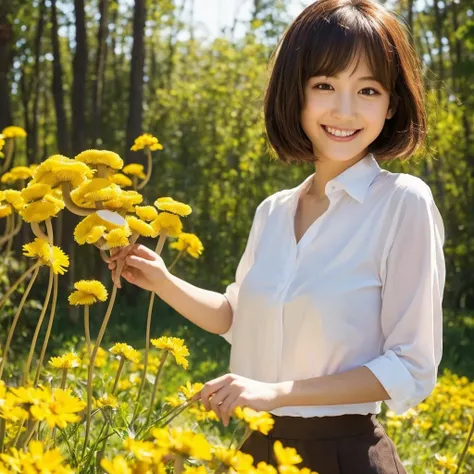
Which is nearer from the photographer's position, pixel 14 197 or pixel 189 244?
pixel 14 197

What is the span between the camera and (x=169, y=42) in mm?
13750

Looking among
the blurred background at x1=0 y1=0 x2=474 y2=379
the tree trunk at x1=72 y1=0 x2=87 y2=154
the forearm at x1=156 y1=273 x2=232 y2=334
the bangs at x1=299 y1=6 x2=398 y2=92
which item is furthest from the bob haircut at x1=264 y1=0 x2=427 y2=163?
the tree trunk at x1=72 y1=0 x2=87 y2=154

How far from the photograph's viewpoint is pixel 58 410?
1110 millimetres

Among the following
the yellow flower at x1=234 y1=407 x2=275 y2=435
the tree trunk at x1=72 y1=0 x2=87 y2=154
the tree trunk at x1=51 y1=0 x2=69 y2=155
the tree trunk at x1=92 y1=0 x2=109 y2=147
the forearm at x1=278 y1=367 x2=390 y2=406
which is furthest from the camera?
the tree trunk at x1=92 y1=0 x2=109 y2=147

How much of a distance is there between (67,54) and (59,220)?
9483mm

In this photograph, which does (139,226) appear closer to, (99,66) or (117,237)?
(117,237)

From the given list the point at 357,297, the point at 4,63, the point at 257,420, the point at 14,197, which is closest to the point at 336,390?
the point at 357,297

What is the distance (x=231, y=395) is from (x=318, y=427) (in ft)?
1.17

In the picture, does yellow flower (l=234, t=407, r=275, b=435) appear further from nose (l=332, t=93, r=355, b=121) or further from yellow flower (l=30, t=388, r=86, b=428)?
nose (l=332, t=93, r=355, b=121)

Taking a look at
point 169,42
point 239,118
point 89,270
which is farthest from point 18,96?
point 239,118

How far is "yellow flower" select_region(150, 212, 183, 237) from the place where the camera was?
179 centimetres

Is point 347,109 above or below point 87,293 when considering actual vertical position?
above

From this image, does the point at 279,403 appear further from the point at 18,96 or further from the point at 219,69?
the point at 18,96

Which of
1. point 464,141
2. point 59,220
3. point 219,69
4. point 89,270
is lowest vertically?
point 89,270
